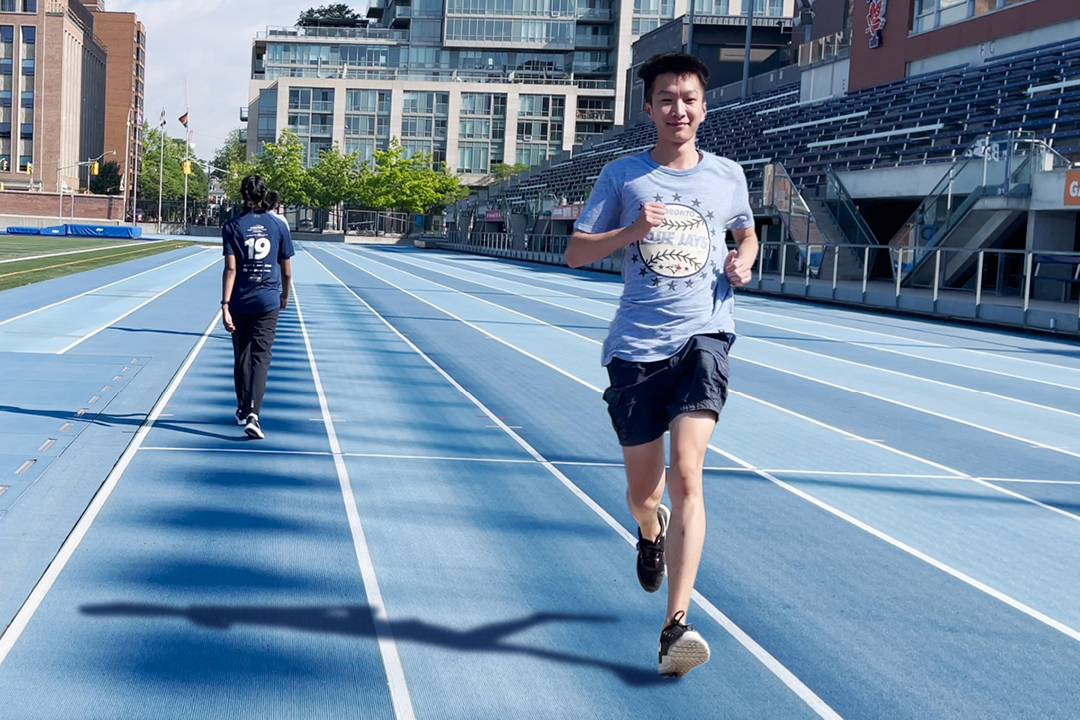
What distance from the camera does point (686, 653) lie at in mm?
4023

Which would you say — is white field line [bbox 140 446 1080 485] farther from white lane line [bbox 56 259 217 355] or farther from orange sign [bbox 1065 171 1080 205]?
orange sign [bbox 1065 171 1080 205]

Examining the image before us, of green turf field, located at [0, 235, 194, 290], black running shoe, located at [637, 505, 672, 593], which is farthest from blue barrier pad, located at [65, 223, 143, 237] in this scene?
black running shoe, located at [637, 505, 672, 593]

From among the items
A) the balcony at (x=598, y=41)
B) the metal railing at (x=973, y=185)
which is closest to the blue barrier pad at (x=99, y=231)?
the metal railing at (x=973, y=185)

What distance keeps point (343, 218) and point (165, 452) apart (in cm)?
9477

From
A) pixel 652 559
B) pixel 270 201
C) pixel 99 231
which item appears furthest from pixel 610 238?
pixel 99 231

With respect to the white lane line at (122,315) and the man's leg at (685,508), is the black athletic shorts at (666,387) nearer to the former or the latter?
the man's leg at (685,508)

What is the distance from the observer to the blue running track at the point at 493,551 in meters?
4.09

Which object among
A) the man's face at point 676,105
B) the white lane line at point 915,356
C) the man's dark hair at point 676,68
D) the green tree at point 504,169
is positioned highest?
the green tree at point 504,169

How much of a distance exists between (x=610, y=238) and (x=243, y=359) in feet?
16.9

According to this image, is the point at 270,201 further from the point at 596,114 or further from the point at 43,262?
the point at 596,114

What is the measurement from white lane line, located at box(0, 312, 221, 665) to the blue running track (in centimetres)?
2

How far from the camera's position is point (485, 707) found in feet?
12.7

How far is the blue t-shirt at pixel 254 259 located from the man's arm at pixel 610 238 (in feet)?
15.8

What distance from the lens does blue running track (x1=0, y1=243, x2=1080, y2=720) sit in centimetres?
409
